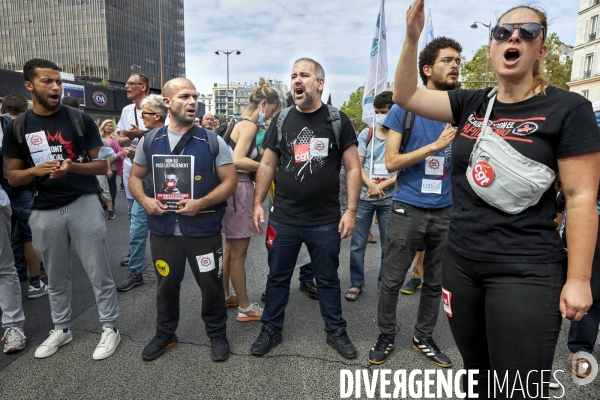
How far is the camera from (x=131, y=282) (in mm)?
4203

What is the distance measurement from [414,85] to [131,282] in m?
3.72

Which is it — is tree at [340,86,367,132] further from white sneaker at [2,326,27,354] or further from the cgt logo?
white sneaker at [2,326,27,354]

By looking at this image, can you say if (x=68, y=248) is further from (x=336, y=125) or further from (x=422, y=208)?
(x=422, y=208)

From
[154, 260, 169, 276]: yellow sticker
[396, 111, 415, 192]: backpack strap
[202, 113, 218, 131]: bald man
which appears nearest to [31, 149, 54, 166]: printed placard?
[154, 260, 169, 276]: yellow sticker

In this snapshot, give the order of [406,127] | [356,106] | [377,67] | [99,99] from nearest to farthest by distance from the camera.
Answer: [406,127] → [377,67] → [99,99] → [356,106]

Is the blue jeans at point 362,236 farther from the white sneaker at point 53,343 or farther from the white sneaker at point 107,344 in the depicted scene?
the white sneaker at point 53,343

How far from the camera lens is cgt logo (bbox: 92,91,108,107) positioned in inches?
1159

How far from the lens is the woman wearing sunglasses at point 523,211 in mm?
1429

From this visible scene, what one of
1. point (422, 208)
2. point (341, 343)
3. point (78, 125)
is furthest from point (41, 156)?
point (422, 208)

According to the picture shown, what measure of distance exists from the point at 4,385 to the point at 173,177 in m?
1.77

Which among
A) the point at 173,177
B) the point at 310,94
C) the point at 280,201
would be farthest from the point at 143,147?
the point at 310,94

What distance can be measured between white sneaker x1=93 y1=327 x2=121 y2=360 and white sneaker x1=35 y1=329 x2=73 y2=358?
0.31 m

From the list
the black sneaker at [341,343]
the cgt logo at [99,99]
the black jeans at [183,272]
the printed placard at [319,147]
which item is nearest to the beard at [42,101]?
the black jeans at [183,272]

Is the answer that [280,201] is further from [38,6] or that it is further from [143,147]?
[38,6]
